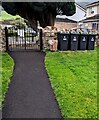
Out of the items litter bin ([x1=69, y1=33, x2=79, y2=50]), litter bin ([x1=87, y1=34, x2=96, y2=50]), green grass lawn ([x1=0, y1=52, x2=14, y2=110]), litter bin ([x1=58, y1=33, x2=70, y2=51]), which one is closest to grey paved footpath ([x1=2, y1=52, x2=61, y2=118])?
green grass lawn ([x1=0, y1=52, x2=14, y2=110])

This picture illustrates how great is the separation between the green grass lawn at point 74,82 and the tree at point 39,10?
32.8ft

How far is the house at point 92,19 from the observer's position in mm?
30873

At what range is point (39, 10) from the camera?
74.2 feet

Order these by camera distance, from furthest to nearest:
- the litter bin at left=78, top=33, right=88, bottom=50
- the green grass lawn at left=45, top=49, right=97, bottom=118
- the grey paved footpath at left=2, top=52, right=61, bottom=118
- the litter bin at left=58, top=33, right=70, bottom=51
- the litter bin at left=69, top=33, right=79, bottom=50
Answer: the litter bin at left=78, top=33, right=88, bottom=50 < the litter bin at left=69, top=33, right=79, bottom=50 < the litter bin at left=58, top=33, right=70, bottom=51 < the green grass lawn at left=45, top=49, right=97, bottom=118 < the grey paved footpath at left=2, top=52, right=61, bottom=118

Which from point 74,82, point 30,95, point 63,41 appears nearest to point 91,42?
point 63,41

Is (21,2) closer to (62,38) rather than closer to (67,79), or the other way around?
(62,38)

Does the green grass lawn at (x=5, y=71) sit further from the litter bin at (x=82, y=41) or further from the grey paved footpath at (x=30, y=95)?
the litter bin at (x=82, y=41)

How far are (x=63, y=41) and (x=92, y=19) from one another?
18259mm

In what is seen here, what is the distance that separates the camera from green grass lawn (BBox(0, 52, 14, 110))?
746 cm

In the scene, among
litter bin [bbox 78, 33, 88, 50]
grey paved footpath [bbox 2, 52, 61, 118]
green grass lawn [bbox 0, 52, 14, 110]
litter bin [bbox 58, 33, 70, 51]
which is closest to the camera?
grey paved footpath [bbox 2, 52, 61, 118]

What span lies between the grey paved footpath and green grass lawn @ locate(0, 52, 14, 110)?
0.55 ft

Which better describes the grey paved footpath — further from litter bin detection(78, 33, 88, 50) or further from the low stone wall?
litter bin detection(78, 33, 88, 50)

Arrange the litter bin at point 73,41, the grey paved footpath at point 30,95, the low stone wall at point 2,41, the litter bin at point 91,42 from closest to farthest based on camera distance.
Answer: the grey paved footpath at point 30,95 → the low stone wall at point 2,41 → the litter bin at point 73,41 → the litter bin at point 91,42

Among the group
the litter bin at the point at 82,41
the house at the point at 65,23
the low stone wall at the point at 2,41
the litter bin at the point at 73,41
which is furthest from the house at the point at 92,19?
the low stone wall at the point at 2,41
